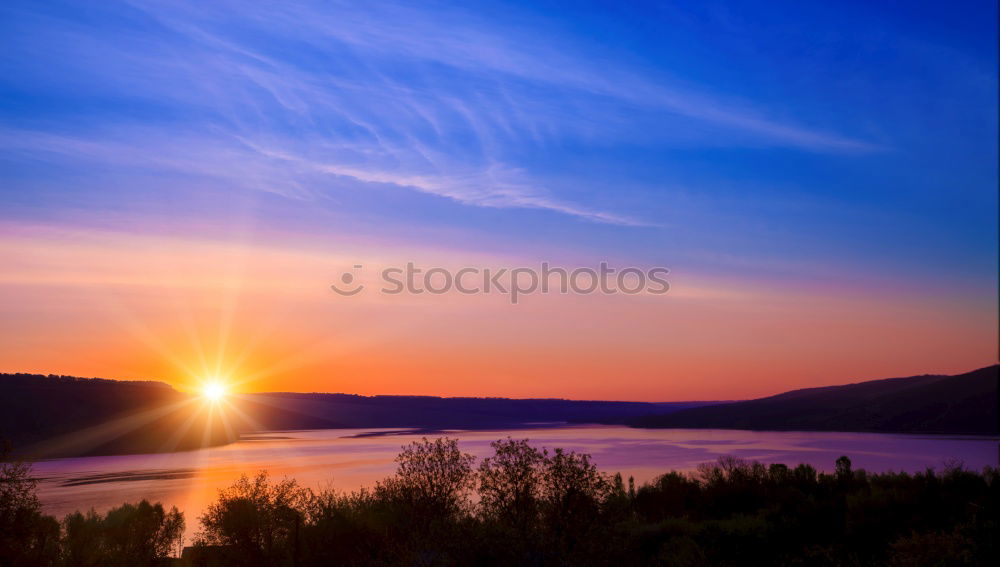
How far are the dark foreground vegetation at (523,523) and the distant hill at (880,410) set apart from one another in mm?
85711

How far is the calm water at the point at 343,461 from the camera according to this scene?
74.6 meters

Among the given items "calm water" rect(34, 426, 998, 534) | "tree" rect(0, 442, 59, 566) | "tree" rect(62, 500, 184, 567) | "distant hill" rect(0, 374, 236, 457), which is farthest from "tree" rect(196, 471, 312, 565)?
"distant hill" rect(0, 374, 236, 457)

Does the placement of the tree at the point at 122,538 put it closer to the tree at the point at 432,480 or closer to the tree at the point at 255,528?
the tree at the point at 255,528

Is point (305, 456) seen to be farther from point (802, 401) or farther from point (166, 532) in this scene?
point (802, 401)

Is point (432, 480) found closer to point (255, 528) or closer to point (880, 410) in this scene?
point (255, 528)

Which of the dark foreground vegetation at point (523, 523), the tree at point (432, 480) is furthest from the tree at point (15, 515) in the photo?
the tree at point (432, 480)

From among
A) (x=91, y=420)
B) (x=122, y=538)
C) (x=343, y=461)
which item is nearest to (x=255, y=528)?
(x=122, y=538)

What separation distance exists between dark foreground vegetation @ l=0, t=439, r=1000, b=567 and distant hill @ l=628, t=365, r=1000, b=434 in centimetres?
8571

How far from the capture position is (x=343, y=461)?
10225 cm

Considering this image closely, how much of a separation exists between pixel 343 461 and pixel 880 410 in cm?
10898

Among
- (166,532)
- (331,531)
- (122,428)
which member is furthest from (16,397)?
(331,531)

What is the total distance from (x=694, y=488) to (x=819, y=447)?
252ft

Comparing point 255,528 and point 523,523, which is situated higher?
point 523,523

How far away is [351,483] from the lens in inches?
2862
